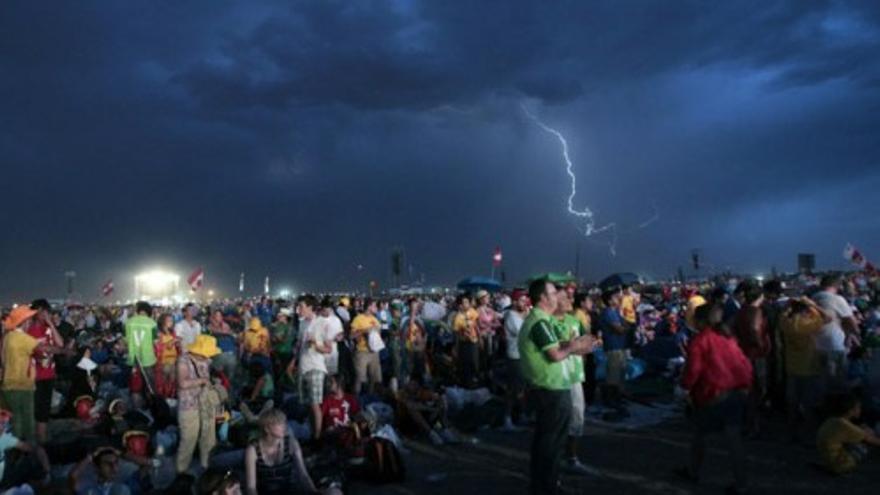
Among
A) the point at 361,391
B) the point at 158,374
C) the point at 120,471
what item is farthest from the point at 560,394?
the point at 158,374

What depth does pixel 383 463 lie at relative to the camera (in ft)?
24.8

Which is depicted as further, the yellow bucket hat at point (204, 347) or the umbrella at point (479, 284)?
the umbrella at point (479, 284)

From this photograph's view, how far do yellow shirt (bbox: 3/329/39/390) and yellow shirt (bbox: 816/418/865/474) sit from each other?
8.57m

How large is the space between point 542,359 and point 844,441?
339 cm

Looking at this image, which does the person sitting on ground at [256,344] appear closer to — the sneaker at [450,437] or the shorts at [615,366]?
the sneaker at [450,437]

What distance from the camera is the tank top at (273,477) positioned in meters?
5.65

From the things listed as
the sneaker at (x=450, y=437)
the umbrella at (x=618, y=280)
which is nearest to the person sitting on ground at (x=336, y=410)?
the sneaker at (x=450, y=437)

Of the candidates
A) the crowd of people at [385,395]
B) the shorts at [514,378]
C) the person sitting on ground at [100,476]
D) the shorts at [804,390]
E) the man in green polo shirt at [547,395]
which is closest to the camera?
the man in green polo shirt at [547,395]

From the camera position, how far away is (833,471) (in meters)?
6.89

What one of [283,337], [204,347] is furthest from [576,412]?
[283,337]

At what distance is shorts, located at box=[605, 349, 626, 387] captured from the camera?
35.5 ft

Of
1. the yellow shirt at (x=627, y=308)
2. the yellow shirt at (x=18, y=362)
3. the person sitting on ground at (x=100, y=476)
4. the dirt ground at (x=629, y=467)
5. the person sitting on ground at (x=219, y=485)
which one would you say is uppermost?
the yellow shirt at (x=627, y=308)

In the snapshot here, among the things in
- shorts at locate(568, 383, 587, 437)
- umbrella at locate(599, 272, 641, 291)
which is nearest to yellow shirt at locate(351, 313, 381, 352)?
shorts at locate(568, 383, 587, 437)

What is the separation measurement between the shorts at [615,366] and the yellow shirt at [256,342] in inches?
265
